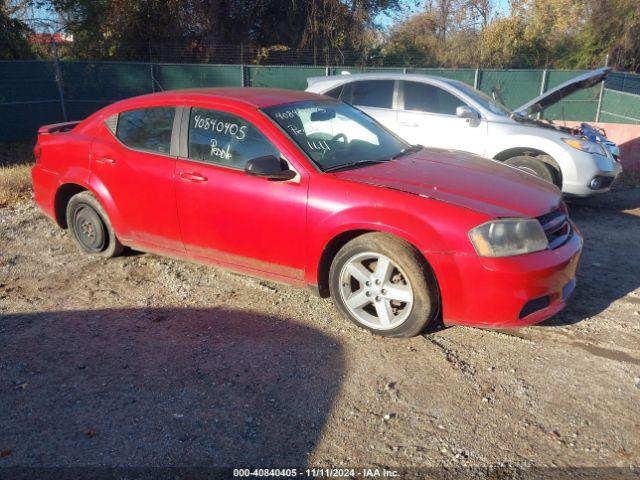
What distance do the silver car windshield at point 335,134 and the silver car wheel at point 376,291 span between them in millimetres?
773

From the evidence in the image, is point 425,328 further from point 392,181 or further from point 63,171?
point 63,171

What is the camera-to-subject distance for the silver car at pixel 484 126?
705 cm

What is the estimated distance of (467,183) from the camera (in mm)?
3961

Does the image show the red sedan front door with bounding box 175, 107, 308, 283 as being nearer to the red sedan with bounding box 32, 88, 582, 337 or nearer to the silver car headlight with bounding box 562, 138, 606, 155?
the red sedan with bounding box 32, 88, 582, 337

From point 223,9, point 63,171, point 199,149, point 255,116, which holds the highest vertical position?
point 223,9

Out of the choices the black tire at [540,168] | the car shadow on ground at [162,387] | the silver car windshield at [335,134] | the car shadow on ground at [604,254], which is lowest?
the car shadow on ground at [162,387]

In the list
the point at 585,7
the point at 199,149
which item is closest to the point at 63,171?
the point at 199,149

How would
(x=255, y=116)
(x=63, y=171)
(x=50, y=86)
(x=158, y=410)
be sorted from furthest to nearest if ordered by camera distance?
(x=50, y=86) < (x=63, y=171) < (x=255, y=116) < (x=158, y=410)

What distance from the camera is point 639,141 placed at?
10219 millimetres

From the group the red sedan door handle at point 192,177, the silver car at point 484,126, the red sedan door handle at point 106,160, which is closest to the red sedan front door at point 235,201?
the red sedan door handle at point 192,177

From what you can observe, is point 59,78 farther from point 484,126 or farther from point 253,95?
point 253,95

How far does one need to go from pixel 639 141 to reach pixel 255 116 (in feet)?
28.7

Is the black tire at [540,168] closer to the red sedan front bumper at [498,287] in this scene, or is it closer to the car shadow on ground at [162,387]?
the red sedan front bumper at [498,287]

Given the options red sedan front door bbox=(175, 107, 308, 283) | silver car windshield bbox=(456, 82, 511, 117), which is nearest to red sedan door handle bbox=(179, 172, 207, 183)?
A: red sedan front door bbox=(175, 107, 308, 283)
